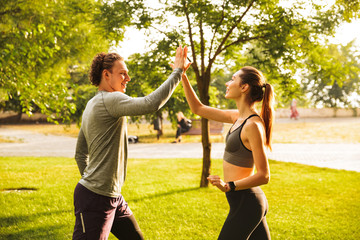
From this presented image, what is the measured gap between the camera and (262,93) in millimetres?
2889

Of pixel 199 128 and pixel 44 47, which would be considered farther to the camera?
pixel 199 128

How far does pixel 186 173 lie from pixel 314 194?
3.64 meters

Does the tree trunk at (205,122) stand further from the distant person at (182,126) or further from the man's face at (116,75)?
the distant person at (182,126)

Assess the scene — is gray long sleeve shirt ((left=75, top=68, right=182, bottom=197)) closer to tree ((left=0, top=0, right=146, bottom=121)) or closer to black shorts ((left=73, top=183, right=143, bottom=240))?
black shorts ((left=73, top=183, right=143, bottom=240))

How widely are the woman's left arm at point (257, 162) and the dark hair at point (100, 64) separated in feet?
3.64

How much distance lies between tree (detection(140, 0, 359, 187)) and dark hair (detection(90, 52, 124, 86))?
13.7ft

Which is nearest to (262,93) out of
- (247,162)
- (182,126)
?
(247,162)

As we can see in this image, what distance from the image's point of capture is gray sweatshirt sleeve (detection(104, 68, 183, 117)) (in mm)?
2328

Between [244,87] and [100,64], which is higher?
[100,64]

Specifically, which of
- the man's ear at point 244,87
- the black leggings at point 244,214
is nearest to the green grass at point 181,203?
the black leggings at point 244,214

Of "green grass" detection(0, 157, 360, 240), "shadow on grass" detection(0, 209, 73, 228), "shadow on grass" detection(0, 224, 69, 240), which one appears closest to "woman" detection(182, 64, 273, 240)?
"green grass" detection(0, 157, 360, 240)

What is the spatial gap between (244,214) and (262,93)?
0.96 meters

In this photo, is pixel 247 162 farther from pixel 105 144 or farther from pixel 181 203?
pixel 181 203

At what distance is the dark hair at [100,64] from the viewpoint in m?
2.63
